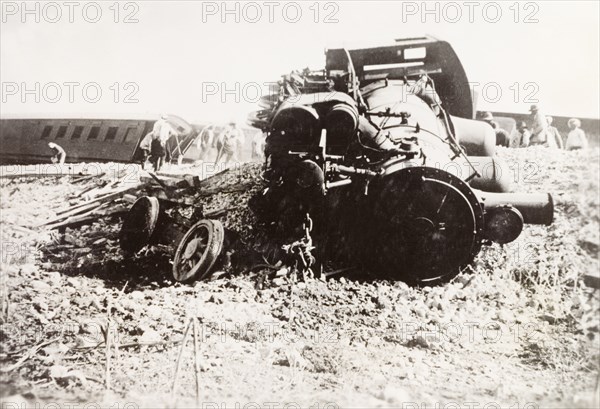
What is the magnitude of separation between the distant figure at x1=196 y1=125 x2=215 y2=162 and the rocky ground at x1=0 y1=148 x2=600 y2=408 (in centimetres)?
190

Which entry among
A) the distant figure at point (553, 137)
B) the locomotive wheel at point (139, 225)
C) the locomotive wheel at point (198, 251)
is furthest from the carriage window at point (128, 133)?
the distant figure at point (553, 137)

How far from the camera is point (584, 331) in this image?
122 inches

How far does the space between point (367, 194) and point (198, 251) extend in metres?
1.36

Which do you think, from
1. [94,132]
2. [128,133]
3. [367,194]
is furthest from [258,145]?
[367,194]

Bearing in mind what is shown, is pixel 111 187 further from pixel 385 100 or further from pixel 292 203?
pixel 385 100

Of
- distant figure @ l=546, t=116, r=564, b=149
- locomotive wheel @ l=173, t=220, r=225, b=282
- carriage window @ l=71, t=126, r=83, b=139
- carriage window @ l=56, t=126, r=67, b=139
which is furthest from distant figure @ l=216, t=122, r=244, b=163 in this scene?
distant figure @ l=546, t=116, r=564, b=149

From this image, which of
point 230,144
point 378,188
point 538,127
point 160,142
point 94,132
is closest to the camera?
point 378,188

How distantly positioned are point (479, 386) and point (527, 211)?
4.27 ft

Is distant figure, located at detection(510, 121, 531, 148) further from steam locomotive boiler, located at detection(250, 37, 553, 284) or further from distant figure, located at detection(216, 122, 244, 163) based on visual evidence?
distant figure, located at detection(216, 122, 244, 163)

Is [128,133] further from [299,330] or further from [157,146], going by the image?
[299,330]

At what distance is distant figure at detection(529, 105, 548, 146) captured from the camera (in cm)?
371

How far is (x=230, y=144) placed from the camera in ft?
18.6

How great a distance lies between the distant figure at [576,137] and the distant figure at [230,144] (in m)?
3.28

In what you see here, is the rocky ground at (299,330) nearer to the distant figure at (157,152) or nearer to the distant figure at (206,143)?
the distant figure at (157,152)
